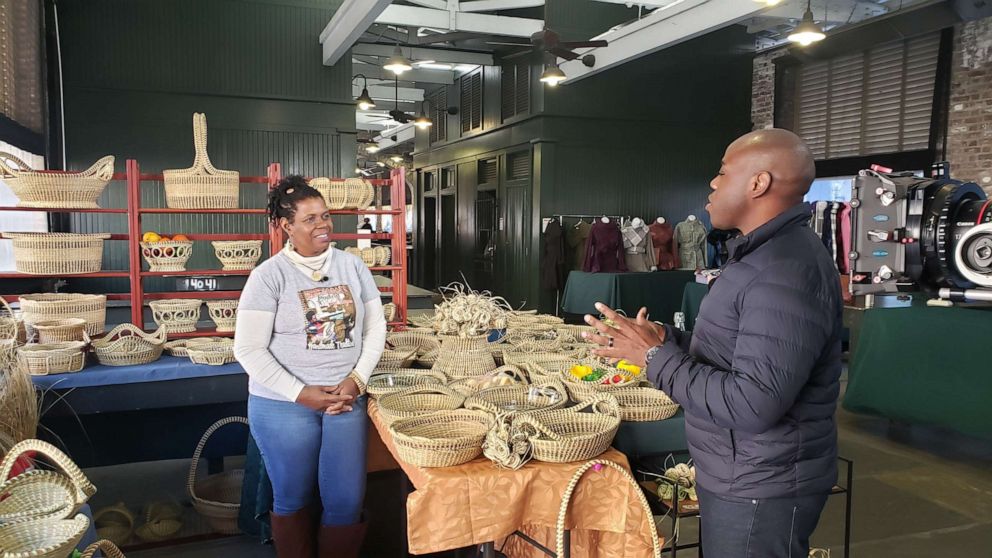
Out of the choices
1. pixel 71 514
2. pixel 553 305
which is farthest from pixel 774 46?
pixel 71 514

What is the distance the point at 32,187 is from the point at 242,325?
193cm

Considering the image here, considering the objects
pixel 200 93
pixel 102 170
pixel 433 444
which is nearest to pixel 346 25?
pixel 200 93

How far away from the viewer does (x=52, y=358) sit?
119 inches

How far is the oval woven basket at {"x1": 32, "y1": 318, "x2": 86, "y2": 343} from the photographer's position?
→ 324 centimetres

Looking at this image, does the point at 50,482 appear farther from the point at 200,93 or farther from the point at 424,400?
the point at 200,93

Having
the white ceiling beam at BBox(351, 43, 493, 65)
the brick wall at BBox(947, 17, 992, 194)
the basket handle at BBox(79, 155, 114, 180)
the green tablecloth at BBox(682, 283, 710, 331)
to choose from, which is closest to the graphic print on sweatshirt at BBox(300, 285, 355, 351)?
the basket handle at BBox(79, 155, 114, 180)

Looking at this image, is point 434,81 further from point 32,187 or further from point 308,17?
point 32,187

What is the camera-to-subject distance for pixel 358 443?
8.00 feet

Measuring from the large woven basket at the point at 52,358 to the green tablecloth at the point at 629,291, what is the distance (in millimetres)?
5703

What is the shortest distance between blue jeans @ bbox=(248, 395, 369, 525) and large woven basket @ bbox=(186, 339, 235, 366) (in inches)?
41.8

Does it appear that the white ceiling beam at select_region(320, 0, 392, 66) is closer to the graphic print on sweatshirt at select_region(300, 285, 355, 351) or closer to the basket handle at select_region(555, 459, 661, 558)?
the graphic print on sweatshirt at select_region(300, 285, 355, 351)

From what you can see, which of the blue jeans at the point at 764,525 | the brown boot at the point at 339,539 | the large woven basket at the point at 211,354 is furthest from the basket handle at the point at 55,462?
the large woven basket at the point at 211,354

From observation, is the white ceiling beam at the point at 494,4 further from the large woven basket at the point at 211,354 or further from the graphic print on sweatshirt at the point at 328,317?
the graphic print on sweatshirt at the point at 328,317

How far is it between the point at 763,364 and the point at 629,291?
678 centimetres
